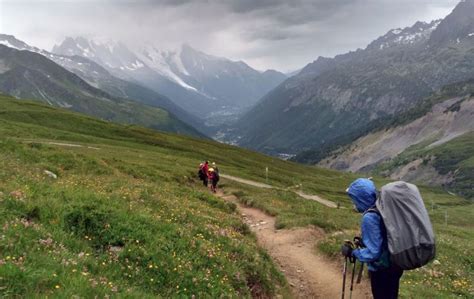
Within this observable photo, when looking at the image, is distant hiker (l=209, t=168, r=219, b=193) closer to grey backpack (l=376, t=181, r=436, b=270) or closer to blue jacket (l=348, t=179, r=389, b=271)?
blue jacket (l=348, t=179, r=389, b=271)

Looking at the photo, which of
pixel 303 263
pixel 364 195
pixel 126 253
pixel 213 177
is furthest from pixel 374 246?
pixel 213 177

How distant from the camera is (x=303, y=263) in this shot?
19969mm

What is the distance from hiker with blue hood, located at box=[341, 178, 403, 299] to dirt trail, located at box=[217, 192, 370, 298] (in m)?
5.90

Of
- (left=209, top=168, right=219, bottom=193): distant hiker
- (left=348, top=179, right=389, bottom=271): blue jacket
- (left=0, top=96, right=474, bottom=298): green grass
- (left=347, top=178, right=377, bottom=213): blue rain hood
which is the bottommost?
(left=209, top=168, right=219, bottom=193): distant hiker

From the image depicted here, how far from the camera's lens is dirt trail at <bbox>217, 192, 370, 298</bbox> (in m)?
17.1

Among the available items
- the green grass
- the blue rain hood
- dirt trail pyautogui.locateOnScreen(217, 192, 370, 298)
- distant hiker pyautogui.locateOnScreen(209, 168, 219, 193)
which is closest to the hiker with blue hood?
the blue rain hood

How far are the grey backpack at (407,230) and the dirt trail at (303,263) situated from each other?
731 centimetres

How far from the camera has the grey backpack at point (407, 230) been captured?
9.59 m

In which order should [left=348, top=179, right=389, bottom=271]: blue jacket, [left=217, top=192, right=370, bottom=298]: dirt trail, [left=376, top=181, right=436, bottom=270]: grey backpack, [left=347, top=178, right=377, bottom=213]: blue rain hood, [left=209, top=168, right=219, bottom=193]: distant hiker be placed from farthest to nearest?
[left=209, top=168, right=219, bottom=193]: distant hiker < [left=217, top=192, right=370, bottom=298]: dirt trail < [left=347, top=178, right=377, bottom=213]: blue rain hood < [left=348, top=179, right=389, bottom=271]: blue jacket < [left=376, top=181, right=436, bottom=270]: grey backpack

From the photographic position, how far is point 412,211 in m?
9.67

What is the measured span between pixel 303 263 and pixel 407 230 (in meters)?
10.9

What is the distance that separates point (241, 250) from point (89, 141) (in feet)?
210

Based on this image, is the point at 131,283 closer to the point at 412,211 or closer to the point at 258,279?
the point at 258,279

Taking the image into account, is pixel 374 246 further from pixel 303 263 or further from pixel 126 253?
pixel 303 263
